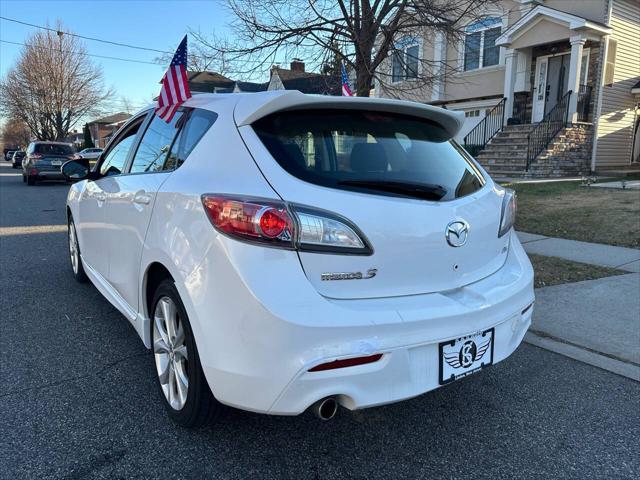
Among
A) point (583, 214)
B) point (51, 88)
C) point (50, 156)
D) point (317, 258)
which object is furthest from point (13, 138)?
point (317, 258)

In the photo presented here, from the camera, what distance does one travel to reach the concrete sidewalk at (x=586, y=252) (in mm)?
5969

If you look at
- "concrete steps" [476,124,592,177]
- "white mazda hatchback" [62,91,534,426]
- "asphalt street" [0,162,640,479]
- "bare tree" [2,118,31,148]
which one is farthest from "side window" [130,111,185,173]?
"bare tree" [2,118,31,148]

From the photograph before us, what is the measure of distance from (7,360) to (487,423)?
10.5ft

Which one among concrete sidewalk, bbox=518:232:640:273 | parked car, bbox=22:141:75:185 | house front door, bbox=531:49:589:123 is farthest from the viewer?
parked car, bbox=22:141:75:185

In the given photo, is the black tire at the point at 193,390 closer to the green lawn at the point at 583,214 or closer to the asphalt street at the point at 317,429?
the asphalt street at the point at 317,429

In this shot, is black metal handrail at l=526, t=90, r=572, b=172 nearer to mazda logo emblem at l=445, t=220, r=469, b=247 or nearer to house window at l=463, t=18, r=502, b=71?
house window at l=463, t=18, r=502, b=71

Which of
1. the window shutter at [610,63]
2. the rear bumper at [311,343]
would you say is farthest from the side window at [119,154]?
the window shutter at [610,63]

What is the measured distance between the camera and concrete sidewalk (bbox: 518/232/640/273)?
19.6ft

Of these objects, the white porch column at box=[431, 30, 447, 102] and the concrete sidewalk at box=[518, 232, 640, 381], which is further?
the white porch column at box=[431, 30, 447, 102]

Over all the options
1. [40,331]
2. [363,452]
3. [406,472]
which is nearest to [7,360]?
[40,331]

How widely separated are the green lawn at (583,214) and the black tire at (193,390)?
652cm

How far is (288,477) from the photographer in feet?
7.56

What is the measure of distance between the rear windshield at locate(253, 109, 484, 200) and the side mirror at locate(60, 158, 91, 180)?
9.05ft

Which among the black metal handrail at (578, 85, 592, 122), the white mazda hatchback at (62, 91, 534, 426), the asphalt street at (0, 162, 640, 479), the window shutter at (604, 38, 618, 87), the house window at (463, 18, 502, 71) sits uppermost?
the house window at (463, 18, 502, 71)
